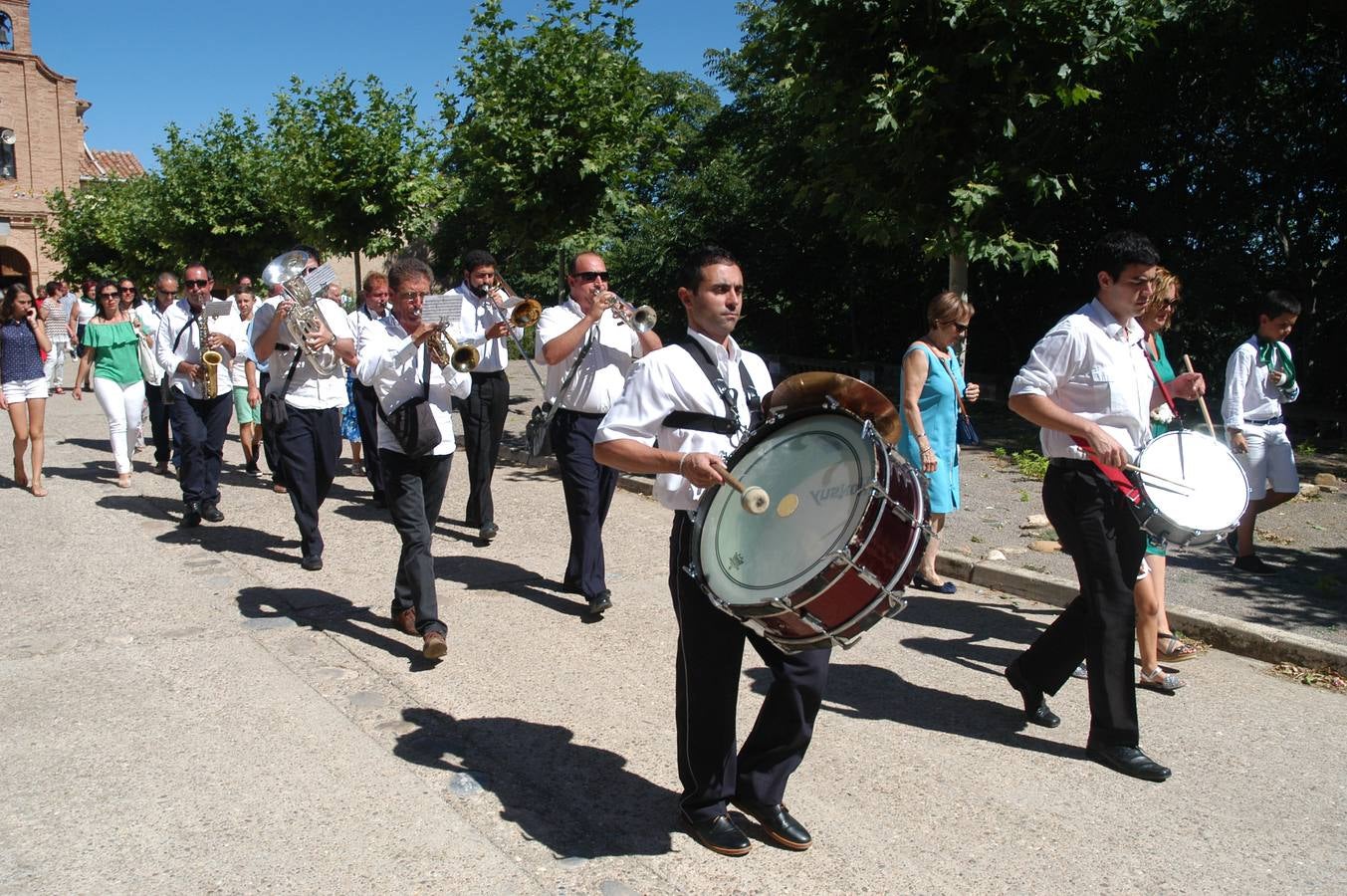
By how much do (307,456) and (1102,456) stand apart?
16.8ft

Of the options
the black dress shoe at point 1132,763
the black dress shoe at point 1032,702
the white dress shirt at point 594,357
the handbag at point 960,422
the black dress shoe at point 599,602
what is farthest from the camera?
the handbag at point 960,422

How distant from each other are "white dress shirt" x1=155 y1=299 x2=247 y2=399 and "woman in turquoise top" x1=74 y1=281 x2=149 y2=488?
1018mm

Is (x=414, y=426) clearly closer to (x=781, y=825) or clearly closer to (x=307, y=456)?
(x=307, y=456)

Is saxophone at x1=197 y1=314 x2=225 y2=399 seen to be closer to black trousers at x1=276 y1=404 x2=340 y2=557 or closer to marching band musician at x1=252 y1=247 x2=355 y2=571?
marching band musician at x1=252 y1=247 x2=355 y2=571

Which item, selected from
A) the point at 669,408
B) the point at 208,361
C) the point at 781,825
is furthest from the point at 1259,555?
the point at 208,361

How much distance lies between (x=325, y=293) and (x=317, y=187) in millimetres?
7431

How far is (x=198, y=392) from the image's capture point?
870cm

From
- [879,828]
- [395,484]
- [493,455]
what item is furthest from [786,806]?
[493,455]

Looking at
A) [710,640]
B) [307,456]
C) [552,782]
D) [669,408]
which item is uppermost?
[669,408]

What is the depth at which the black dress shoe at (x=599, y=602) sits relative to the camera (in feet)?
20.0

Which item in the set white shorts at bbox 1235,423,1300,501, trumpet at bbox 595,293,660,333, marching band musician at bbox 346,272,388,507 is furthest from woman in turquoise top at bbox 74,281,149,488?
white shorts at bbox 1235,423,1300,501

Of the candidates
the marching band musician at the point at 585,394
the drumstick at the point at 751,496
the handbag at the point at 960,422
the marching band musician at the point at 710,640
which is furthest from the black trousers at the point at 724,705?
the handbag at the point at 960,422

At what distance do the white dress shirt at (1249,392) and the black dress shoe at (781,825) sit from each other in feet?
16.1

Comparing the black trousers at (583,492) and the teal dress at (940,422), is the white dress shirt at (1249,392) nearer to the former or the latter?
the teal dress at (940,422)
